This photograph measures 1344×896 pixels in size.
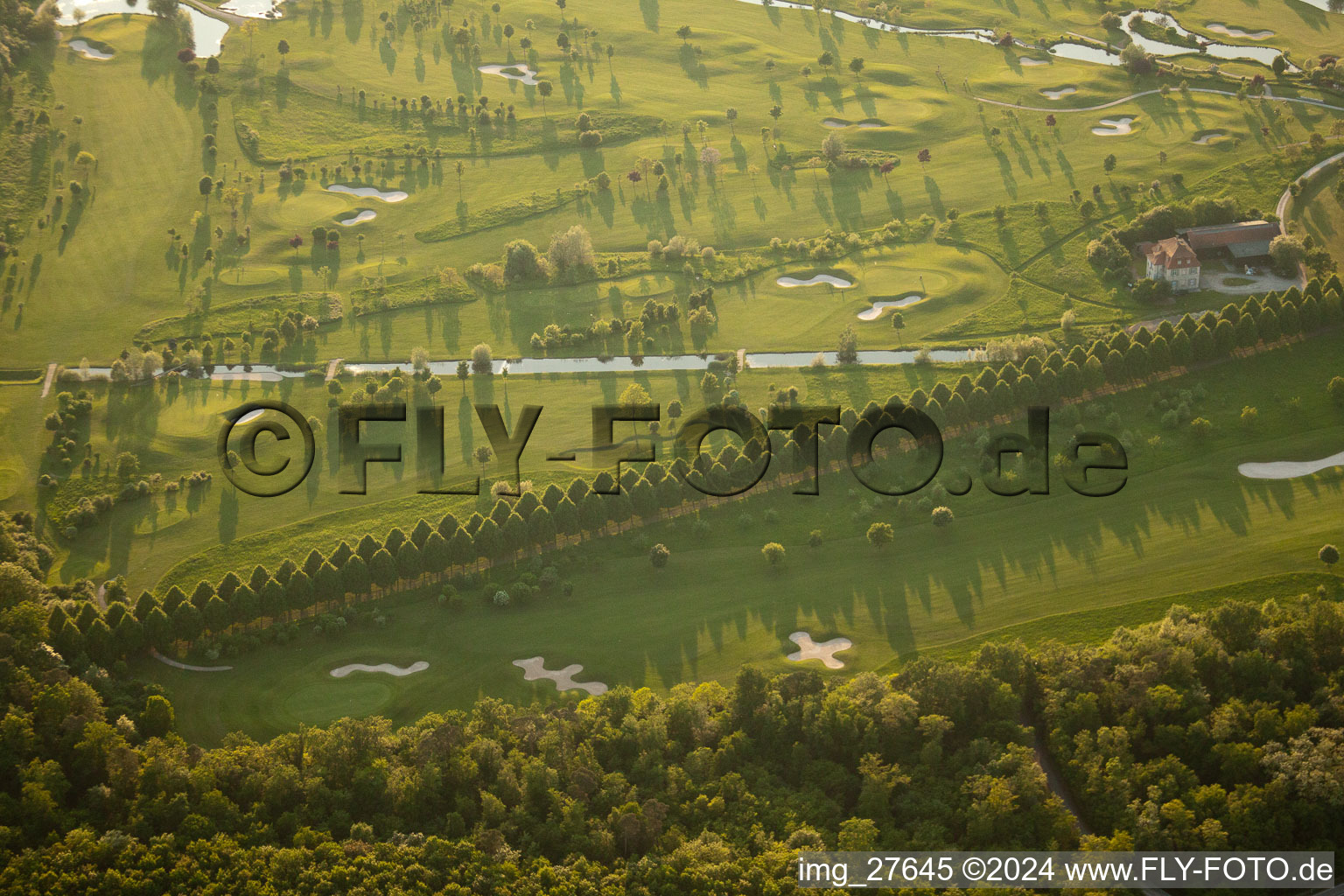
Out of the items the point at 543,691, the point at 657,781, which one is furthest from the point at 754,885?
the point at 543,691

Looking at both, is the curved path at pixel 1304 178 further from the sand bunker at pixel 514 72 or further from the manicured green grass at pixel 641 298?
the sand bunker at pixel 514 72

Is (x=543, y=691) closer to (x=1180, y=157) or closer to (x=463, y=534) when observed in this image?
(x=463, y=534)

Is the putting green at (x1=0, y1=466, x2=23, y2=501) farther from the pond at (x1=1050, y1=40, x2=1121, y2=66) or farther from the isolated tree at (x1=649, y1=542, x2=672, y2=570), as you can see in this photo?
the pond at (x1=1050, y1=40, x2=1121, y2=66)

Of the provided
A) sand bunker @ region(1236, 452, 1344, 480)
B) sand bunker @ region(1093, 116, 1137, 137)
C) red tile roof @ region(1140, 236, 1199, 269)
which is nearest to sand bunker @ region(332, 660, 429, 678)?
sand bunker @ region(1236, 452, 1344, 480)

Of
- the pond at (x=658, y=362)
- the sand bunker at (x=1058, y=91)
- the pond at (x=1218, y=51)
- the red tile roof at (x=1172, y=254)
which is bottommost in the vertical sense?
the pond at (x=658, y=362)

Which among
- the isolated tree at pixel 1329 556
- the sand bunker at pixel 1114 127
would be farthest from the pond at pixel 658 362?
the sand bunker at pixel 1114 127

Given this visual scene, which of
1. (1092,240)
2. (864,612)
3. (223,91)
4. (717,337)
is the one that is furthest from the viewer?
(223,91)
